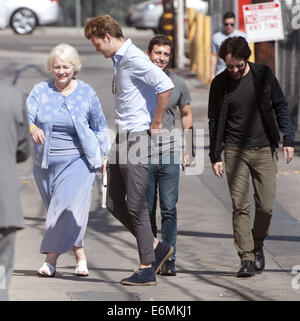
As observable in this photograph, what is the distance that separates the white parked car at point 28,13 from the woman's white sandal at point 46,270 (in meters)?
27.9

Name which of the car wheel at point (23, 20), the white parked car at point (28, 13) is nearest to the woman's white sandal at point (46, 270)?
the white parked car at point (28, 13)

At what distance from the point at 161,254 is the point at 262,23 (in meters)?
7.16

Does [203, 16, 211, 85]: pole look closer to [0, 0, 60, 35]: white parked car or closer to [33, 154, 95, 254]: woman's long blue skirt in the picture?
[0, 0, 60, 35]: white parked car

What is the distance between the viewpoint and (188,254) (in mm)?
8828

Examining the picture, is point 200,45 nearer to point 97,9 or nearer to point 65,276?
point 65,276

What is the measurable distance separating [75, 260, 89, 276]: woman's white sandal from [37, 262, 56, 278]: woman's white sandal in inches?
7.6

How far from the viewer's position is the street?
723 cm

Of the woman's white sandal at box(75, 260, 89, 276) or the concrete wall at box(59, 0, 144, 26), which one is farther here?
the concrete wall at box(59, 0, 144, 26)

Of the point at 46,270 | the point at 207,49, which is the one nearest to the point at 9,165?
the point at 46,270

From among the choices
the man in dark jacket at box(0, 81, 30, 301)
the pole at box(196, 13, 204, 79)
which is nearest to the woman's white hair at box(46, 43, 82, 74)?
the man in dark jacket at box(0, 81, 30, 301)

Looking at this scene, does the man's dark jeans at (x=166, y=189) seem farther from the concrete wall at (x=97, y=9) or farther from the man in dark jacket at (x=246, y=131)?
the concrete wall at (x=97, y=9)
